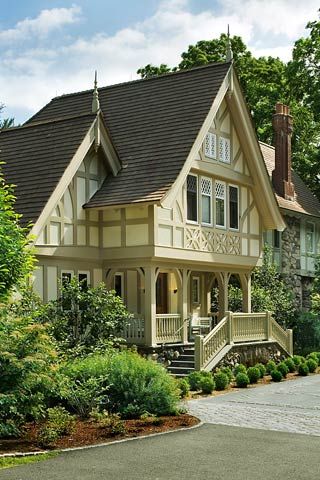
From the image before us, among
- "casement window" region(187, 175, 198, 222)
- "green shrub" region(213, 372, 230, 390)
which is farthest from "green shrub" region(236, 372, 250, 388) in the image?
"casement window" region(187, 175, 198, 222)

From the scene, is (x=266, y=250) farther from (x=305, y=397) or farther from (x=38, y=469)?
(x=38, y=469)

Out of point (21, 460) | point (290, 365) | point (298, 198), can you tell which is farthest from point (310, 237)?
point (21, 460)

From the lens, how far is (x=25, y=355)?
42.9 ft

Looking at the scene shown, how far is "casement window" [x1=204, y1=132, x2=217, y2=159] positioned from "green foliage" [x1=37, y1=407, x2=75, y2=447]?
14.5m

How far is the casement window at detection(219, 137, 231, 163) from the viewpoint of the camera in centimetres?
2722

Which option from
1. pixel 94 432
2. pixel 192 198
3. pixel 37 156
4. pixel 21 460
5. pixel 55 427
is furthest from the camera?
pixel 192 198

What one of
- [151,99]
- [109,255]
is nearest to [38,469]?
[109,255]

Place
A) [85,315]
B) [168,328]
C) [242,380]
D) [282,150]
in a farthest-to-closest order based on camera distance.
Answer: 1. [282,150]
2. [168,328]
3. [242,380]
4. [85,315]

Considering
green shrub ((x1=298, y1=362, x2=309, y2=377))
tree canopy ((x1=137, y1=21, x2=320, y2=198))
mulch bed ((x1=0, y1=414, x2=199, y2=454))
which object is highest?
tree canopy ((x1=137, y1=21, x2=320, y2=198))

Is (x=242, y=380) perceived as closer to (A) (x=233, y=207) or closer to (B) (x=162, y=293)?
(B) (x=162, y=293)

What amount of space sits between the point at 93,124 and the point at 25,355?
39.2 ft

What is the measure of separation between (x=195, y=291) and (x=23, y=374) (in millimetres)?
17680

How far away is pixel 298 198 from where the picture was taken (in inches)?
1567

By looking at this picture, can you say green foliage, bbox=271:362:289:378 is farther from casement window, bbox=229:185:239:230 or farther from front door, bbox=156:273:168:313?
casement window, bbox=229:185:239:230
